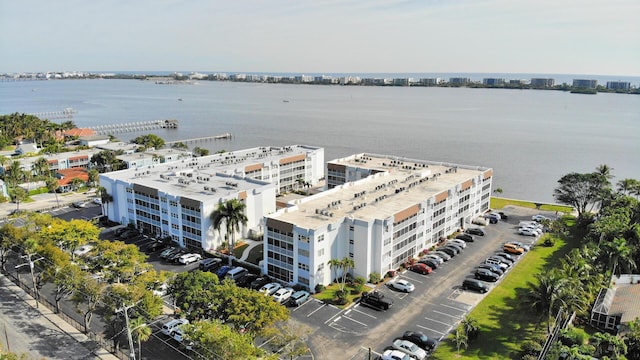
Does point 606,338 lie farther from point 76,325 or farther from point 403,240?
point 76,325

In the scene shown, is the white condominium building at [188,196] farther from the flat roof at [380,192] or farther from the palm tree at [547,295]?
the palm tree at [547,295]

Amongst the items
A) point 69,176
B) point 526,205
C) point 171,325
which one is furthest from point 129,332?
point 69,176

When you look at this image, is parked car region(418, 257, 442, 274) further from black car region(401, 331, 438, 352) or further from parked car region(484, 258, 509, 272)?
black car region(401, 331, 438, 352)

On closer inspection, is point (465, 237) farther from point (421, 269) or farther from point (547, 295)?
point (547, 295)

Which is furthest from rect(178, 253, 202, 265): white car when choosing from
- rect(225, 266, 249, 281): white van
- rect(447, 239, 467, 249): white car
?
rect(447, 239, 467, 249): white car

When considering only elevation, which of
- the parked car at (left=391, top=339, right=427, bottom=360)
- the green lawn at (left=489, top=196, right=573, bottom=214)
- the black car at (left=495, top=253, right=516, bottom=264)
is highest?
the green lawn at (left=489, top=196, right=573, bottom=214)
